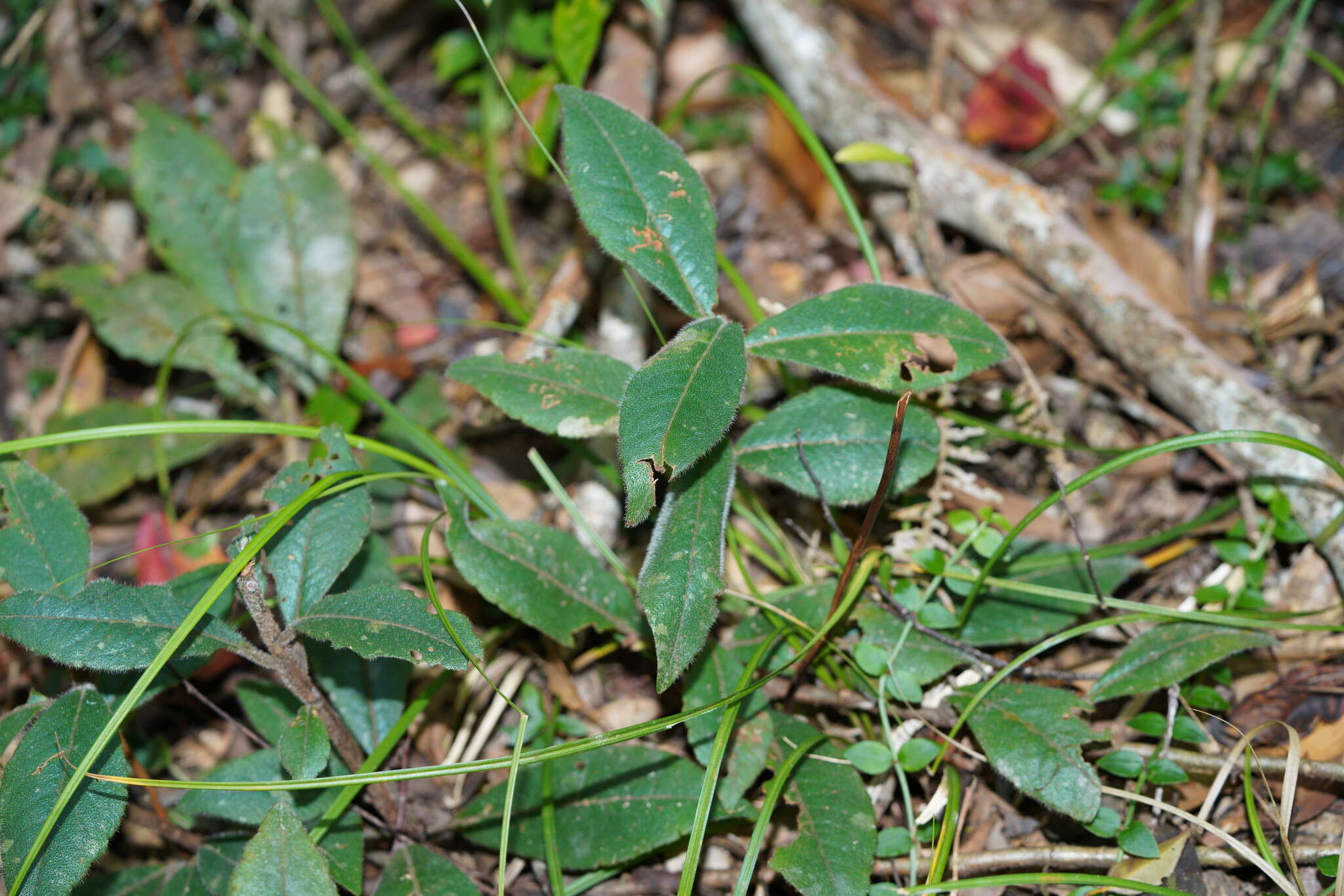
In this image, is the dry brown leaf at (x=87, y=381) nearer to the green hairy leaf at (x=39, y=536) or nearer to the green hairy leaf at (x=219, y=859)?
the green hairy leaf at (x=39, y=536)

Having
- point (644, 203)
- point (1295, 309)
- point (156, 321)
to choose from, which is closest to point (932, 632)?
point (644, 203)

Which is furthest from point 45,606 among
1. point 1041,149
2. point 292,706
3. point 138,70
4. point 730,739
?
point 1041,149

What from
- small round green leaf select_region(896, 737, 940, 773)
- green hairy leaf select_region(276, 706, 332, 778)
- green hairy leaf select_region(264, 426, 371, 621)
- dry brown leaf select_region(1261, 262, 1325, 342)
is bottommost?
small round green leaf select_region(896, 737, 940, 773)

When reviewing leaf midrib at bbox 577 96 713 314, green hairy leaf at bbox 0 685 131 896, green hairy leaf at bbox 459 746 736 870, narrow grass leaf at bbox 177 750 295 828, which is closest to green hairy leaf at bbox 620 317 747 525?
leaf midrib at bbox 577 96 713 314

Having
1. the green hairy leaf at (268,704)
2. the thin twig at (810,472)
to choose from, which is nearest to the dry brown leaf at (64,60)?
the green hairy leaf at (268,704)

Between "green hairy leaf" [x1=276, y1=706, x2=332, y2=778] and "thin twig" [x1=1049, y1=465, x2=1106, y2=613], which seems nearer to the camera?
"green hairy leaf" [x1=276, y1=706, x2=332, y2=778]

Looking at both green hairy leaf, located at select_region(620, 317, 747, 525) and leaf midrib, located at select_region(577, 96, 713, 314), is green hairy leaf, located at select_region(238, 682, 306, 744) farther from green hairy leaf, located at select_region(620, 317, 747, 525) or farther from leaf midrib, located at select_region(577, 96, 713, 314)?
leaf midrib, located at select_region(577, 96, 713, 314)

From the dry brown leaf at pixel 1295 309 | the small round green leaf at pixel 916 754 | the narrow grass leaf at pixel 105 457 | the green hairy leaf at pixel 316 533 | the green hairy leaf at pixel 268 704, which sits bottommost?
the small round green leaf at pixel 916 754
